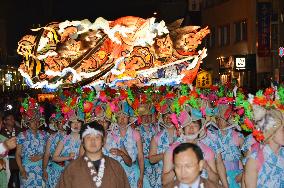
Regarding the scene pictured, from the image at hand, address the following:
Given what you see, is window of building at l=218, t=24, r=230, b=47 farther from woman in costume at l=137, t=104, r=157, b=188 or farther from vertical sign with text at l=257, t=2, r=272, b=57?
woman in costume at l=137, t=104, r=157, b=188

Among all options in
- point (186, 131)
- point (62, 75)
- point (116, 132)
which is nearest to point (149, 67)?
point (62, 75)

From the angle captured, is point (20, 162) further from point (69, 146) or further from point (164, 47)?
point (164, 47)

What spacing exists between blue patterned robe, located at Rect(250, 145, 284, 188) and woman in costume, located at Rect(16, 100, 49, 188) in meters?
6.04

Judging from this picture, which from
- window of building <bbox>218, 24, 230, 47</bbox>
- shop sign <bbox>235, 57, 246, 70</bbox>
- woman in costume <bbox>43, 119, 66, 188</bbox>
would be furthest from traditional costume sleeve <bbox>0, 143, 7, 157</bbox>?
window of building <bbox>218, 24, 230, 47</bbox>

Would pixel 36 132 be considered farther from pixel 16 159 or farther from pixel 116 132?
pixel 116 132

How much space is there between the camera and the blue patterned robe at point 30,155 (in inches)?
440

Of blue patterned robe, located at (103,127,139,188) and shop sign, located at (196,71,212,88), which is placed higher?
shop sign, located at (196,71,212,88)

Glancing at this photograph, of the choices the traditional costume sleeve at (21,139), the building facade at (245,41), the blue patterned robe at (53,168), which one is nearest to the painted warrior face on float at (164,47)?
the building facade at (245,41)

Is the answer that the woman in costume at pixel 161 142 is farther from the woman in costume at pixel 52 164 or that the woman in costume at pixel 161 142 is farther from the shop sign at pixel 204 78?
the shop sign at pixel 204 78

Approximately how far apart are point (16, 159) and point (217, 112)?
382 centimetres

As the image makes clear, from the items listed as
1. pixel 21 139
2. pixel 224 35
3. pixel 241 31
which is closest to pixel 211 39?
pixel 224 35

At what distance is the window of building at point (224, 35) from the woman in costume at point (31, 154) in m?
28.8

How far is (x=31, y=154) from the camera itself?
11242 mm

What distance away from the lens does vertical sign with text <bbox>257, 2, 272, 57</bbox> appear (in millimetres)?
31938
